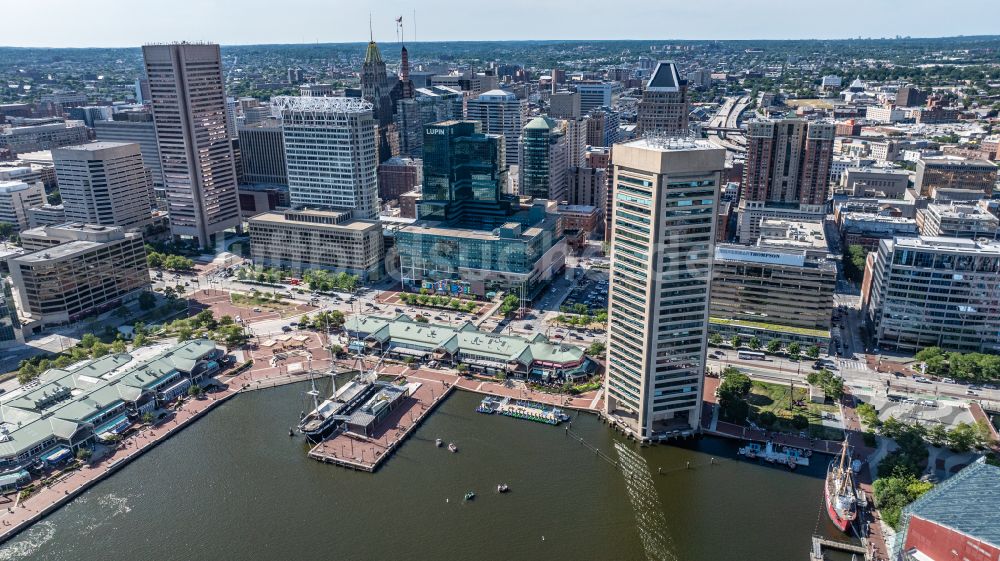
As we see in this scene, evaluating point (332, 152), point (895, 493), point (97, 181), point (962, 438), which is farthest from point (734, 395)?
point (97, 181)

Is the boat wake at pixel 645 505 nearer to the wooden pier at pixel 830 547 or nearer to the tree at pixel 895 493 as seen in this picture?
the wooden pier at pixel 830 547

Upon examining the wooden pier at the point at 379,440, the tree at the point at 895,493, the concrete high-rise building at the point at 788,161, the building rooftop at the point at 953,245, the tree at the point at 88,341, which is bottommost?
the wooden pier at the point at 379,440

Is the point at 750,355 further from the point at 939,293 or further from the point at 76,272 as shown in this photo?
the point at 76,272

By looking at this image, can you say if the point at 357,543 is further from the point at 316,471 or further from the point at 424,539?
the point at 316,471

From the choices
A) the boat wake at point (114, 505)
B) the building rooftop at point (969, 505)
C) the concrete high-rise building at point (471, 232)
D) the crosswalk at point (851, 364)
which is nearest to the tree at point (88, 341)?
the boat wake at point (114, 505)

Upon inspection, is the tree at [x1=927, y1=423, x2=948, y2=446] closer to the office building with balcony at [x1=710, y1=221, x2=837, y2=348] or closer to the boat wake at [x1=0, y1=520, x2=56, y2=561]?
the office building with balcony at [x1=710, y1=221, x2=837, y2=348]

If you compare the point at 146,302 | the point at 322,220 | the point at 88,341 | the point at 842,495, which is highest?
the point at 322,220

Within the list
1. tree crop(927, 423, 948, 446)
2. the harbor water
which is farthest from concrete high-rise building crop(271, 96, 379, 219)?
tree crop(927, 423, 948, 446)
